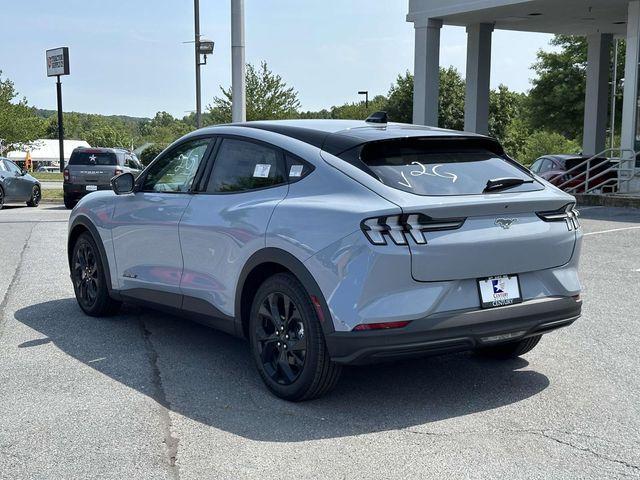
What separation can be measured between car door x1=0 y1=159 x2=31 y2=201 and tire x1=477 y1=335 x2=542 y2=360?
18716mm

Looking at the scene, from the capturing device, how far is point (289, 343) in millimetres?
4793

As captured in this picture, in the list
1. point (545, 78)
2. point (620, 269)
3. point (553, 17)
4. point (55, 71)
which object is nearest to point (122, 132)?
point (55, 71)

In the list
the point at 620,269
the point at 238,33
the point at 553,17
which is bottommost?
the point at 620,269

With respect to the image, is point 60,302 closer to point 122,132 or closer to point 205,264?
point 205,264

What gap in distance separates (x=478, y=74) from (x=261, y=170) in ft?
88.0

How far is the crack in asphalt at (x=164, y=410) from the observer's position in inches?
154

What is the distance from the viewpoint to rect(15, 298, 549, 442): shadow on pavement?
4500 mm

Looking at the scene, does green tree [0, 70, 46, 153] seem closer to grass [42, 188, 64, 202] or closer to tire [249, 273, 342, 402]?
grass [42, 188, 64, 202]

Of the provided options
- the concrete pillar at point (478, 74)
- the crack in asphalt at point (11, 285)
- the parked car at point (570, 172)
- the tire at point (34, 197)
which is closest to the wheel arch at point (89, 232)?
the crack in asphalt at point (11, 285)

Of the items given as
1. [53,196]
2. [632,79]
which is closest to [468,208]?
[632,79]

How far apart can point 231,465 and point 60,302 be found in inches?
183

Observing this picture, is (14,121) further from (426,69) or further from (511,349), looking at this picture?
(511,349)

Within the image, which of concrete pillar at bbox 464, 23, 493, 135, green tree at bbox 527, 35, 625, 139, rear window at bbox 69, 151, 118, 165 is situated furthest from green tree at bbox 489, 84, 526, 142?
rear window at bbox 69, 151, 118, 165

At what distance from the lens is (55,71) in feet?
188
